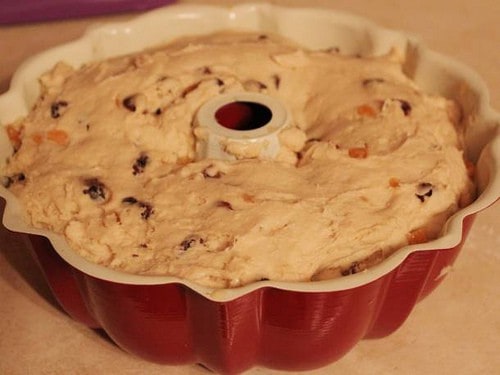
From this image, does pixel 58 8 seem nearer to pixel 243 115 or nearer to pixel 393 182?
pixel 243 115

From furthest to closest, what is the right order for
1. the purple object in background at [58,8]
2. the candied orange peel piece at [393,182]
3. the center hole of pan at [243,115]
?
the purple object in background at [58,8], the center hole of pan at [243,115], the candied orange peel piece at [393,182]

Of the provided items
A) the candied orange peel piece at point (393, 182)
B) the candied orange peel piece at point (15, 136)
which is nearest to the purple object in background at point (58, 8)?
the candied orange peel piece at point (15, 136)

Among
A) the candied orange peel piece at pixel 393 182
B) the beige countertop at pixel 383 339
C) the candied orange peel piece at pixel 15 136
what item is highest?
the candied orange peel piece at pixel 393 182

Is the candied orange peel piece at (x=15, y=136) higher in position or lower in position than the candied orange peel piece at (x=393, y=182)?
lower

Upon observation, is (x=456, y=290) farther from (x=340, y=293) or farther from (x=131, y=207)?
(x=131, y=207)

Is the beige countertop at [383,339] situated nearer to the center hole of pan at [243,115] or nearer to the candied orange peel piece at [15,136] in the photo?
the candied orange peel piece at [15,136]

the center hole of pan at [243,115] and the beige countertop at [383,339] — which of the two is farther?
the center hole of pan at [243,115]

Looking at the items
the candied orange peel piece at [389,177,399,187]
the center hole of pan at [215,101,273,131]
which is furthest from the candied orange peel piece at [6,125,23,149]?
the candied orange peel piece at [389,177,399,187]

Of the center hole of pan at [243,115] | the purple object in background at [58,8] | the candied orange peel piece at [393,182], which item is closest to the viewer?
the candied orange peel piece at [393,182]
